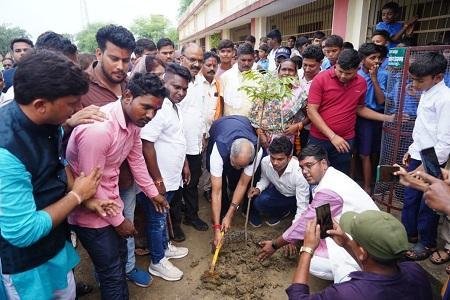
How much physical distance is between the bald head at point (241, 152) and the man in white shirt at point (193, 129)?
18.5 inches

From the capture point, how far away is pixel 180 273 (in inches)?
114

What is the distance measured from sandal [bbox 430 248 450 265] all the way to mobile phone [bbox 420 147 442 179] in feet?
3.18

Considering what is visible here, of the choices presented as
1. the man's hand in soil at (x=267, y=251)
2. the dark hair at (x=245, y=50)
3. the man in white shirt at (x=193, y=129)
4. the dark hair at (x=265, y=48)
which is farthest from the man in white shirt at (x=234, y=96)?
the dark hair at (x=265, y=48)

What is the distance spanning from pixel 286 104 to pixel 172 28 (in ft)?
186

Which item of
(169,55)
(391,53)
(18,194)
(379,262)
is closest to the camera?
(18,194)

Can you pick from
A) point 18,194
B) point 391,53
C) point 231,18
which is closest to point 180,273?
point 18,194

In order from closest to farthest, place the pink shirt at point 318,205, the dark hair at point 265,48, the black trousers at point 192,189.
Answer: the pink shirt at point 318,205 < the black trousers at point 192,189 < the dark hair at point 265,48

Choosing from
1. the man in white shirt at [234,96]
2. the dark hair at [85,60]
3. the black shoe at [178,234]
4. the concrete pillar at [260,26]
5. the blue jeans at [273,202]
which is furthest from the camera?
the concrete pillar at [260,26]

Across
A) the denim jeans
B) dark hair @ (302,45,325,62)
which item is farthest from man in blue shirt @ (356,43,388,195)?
the denim jeans

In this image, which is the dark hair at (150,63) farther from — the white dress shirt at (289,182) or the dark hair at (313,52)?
the dark hair at (313,52)

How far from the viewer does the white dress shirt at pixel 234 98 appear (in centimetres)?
403

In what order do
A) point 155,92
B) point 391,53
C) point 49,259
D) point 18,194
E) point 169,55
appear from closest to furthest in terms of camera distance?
point 18,194, point 49,259, point 155,92, point 391,53, point 169,55

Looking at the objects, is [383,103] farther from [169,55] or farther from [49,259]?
[49,259]

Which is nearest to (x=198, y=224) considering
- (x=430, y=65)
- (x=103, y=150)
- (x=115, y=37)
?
(x=103, y=150)
